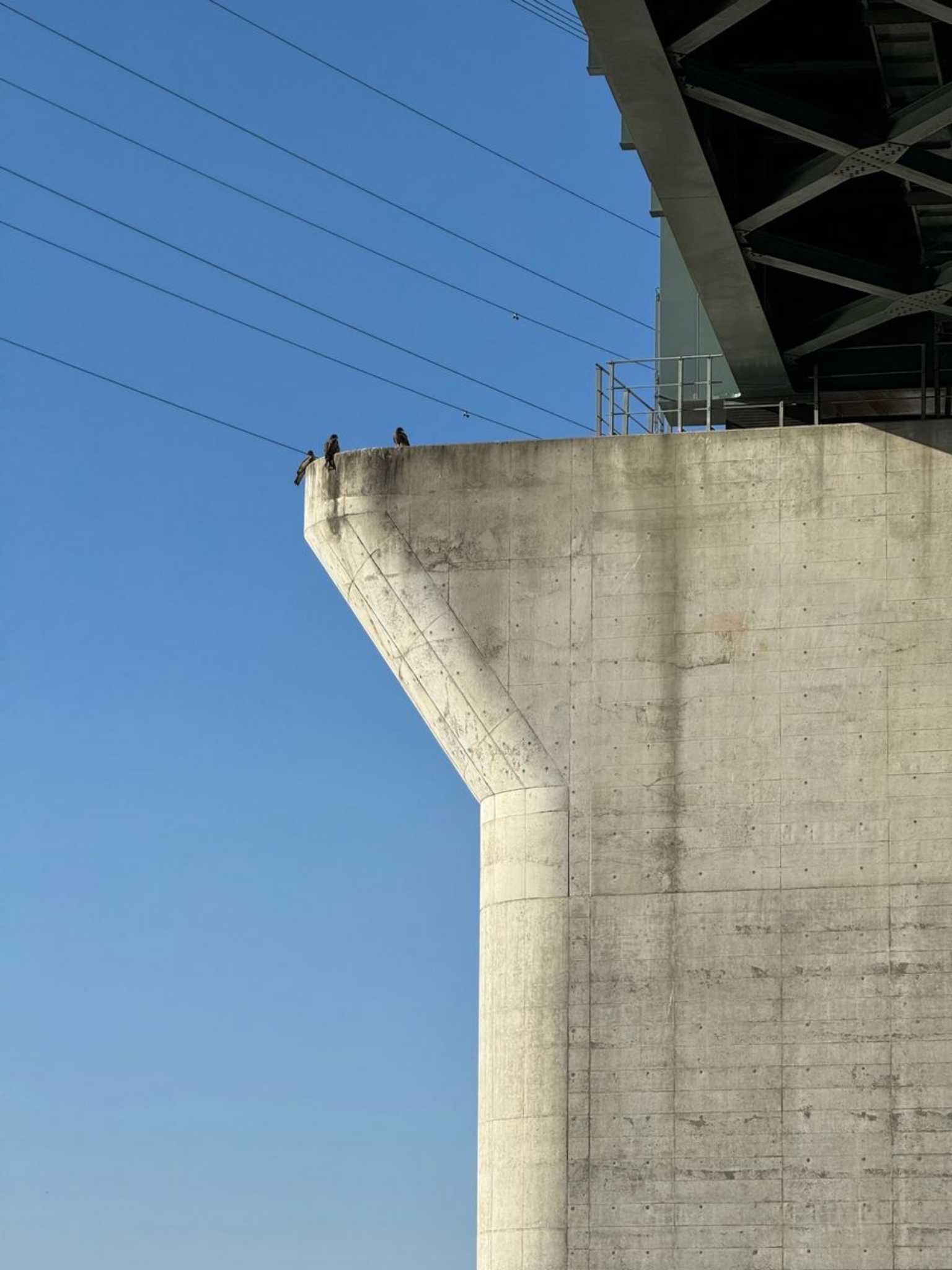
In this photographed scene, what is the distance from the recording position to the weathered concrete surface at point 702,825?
2567 cm

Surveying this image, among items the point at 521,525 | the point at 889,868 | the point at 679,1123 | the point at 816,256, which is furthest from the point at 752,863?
the point at 816,256

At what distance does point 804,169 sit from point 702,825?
8170mm

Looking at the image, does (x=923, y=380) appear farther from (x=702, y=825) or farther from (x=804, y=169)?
(x=702, y=825)

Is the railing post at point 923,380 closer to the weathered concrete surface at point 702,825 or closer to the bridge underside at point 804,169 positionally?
the bridge underside at point 804,169

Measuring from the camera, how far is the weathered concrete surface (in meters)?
25.7

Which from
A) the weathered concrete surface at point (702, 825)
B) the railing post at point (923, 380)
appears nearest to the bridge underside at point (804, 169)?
the railing post at point (923, 380)

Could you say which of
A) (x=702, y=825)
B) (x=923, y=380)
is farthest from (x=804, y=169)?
(x=702, y=825)

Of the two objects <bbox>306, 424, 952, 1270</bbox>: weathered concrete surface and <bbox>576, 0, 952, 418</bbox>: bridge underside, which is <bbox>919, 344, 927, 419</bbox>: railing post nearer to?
<bbox>576, 0, 952, 418</bbox>: bridge underside

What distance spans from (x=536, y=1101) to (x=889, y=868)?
17.4 ft

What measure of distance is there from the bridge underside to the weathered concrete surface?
2.20 m

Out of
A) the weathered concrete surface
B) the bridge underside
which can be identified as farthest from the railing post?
the weathered concrete surface

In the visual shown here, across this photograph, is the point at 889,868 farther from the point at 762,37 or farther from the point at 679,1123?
the point at 762,37

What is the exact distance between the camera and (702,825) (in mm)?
26891

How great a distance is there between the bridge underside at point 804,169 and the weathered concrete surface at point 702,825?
7.23 ft
